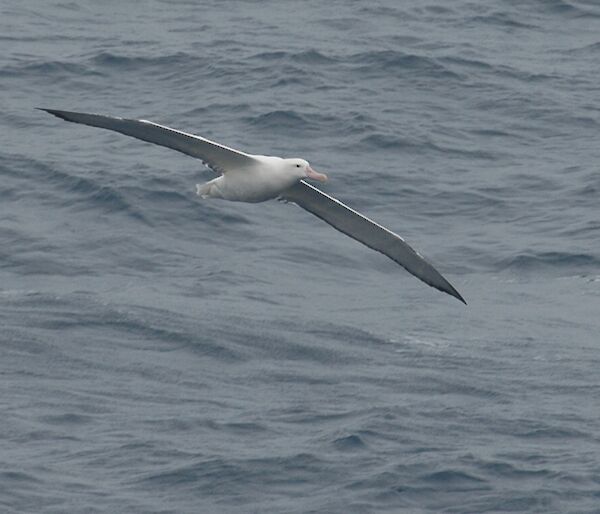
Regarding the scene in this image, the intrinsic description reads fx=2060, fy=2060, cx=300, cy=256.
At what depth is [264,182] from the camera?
88.7 feet

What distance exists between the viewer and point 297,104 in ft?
154

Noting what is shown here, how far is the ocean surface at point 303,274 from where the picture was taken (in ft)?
99.4

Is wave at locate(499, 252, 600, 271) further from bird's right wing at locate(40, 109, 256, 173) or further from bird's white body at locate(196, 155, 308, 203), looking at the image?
bird's right wing at locate(40, 109, 256, 173)

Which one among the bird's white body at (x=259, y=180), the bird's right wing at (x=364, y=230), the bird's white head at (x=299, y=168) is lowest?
the bird's right wing at (x=364, y=230)

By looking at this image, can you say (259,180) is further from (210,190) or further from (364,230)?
(364,230)

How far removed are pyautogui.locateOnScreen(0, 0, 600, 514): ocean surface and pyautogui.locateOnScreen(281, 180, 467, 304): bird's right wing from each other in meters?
3.39

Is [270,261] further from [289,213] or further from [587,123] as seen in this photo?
[587,123]

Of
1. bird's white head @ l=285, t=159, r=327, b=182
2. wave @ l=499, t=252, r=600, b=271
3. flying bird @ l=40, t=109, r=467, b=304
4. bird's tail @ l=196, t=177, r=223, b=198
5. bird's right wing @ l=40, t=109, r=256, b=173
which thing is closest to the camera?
bird's right wing @ l=40, t=109, r=256, b=173

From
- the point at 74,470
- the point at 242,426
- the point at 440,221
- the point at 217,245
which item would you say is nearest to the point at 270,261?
the point at 217,245

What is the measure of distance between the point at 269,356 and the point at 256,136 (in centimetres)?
1055

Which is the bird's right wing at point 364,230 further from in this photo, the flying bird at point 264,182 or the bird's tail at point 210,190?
the bird's tail at point 210,190

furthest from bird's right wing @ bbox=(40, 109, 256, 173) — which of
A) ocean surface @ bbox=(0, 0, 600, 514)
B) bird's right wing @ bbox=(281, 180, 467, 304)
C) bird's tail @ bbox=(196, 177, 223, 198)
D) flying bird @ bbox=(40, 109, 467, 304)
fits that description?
ocean surface @ bbox=(0, 0, 600, 514)

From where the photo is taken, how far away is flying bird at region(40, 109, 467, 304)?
25.6 meters

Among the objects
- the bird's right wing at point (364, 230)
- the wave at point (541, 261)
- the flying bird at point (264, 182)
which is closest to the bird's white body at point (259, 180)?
the flying bird at point (264, 182)
